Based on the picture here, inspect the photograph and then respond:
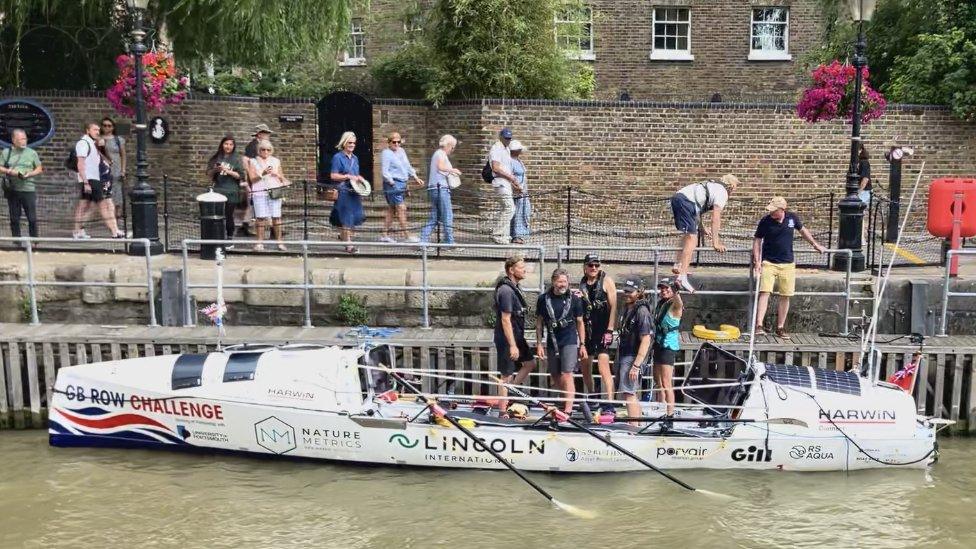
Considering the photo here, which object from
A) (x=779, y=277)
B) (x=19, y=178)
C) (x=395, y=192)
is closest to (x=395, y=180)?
(x=395, y=192)

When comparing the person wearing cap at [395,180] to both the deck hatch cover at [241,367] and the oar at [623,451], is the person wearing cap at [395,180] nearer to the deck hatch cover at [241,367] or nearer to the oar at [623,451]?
the deck hatch cover at [241,367]

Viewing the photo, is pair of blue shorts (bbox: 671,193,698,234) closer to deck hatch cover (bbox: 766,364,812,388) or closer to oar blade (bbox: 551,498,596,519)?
deck hatch cover (bbox: 766,364,812,388)

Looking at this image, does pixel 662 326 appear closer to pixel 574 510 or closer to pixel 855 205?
pixel 574 510

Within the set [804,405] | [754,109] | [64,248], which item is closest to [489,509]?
[804,405]

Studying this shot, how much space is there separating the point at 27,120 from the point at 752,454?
14680mm

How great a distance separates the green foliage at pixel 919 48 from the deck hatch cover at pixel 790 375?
10.9 m

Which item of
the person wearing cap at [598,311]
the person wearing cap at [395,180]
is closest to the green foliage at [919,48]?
the person wearing cap at [395,180]

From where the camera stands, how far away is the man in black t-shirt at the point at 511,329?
40.9ft

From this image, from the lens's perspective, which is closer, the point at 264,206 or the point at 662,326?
the point at 662,326

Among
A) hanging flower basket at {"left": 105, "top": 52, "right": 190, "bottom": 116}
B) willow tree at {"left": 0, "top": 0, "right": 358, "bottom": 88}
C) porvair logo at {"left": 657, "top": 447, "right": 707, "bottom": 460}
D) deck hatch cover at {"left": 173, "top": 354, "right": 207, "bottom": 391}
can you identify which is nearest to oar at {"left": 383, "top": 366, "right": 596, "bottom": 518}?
porvair logo at {"left": 657, "top": 447, "right": 707, "bottom": 460}

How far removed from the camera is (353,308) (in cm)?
1506

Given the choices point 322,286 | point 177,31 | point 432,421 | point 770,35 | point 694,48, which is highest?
point 770,35

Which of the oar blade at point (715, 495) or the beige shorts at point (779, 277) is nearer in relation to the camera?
the oar blade at point (715, 495)

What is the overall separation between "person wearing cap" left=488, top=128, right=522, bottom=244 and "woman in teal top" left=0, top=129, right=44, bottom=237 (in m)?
6.73
